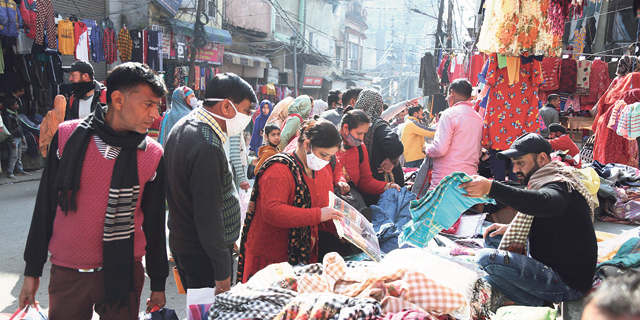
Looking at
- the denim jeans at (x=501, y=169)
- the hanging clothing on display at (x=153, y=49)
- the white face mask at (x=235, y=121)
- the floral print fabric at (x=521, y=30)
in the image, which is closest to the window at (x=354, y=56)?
the hanging clothing on display at (x=153, y=49)

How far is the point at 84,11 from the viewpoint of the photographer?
12773mm

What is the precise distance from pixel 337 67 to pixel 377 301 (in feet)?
105

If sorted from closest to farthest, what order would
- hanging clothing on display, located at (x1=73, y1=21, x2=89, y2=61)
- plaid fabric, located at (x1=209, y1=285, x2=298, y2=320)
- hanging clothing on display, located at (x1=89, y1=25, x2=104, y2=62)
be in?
plaid fabric, located at (x1=209, y1=285, x2=298, y2=320) → hanging clothing on display, located at (x1=73, y1=21, x2=89, y2=61) → hanging clothing on display, located at (x1=89, y1=25, x2=104, y2=62)

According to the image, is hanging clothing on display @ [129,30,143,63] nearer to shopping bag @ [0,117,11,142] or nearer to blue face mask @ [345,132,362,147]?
shopping bag @ [0,117,11,142]

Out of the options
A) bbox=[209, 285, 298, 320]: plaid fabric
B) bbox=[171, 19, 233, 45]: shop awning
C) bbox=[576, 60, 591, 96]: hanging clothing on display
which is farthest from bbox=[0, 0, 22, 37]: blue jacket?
bbox=[576, 60, 591, 96]: hanging clothing on display

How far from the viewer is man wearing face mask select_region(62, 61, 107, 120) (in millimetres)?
4411

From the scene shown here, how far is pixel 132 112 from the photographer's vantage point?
186 centimetres

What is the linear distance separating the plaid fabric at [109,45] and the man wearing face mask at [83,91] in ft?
25.7

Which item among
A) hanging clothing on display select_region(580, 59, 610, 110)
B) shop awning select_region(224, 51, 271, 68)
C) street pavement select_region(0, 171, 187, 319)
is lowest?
street pavement select_region(0, 171, 187, 319)

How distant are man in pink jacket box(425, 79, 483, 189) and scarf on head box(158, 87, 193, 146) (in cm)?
279

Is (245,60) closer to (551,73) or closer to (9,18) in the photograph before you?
(9,18)

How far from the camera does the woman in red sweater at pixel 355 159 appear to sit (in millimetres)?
3945

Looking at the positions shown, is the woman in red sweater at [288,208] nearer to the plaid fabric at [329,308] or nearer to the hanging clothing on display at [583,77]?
the plaid fabric at [329,308]

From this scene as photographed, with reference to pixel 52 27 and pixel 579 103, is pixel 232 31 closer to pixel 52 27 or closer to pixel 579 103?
pixel 52 27
